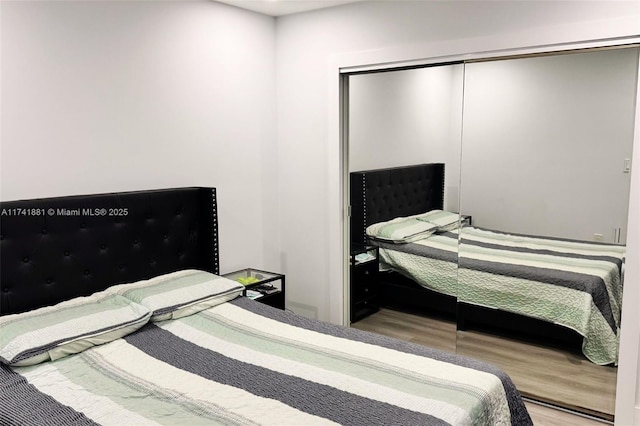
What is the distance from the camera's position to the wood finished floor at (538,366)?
9.17ft

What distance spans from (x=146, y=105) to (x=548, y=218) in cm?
248

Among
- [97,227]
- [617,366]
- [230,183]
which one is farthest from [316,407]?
[230,183]

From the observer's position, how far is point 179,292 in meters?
2.71

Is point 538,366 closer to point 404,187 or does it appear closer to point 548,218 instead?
point 548,218

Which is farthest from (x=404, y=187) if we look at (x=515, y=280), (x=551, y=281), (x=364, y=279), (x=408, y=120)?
(x=551, y=281)

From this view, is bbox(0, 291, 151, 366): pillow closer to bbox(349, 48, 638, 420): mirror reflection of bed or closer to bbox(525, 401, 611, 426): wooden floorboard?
bbox(349, 48, 638, 420): mirror reflection of bed

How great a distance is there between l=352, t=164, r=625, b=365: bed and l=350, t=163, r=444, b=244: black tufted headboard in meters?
0.01

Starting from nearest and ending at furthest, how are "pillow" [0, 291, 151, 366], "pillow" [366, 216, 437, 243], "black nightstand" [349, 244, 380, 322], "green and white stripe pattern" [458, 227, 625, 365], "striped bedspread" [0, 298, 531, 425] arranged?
1. "striped bedspread" [0, 298, 531, 425]
2. "pillow" [0, 291, 151, 366]
3. "green and white stripe pattern" [458, 227, 625, 365]
4. "pillow" [366, 216, 437, 243]
5. "black nightstand" [349, 244, 380, 322]

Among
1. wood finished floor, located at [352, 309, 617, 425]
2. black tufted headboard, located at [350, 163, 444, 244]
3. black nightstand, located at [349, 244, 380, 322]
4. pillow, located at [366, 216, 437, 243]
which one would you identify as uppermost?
black tufted headboard, located at [350, 163, 444, 244]

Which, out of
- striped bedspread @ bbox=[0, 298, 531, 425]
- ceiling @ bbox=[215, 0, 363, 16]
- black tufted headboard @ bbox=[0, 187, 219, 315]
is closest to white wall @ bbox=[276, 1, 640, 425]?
ceiling @ bbox=[215, 0, 363, 16]

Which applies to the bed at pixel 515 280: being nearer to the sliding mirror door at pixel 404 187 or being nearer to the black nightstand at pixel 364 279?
the sliding mirror door at pixel 404 187

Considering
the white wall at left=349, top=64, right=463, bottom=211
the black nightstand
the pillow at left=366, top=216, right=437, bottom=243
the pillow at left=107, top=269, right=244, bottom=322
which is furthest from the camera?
the black nightstand

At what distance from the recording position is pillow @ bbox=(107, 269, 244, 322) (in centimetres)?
258

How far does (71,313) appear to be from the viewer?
232cm
